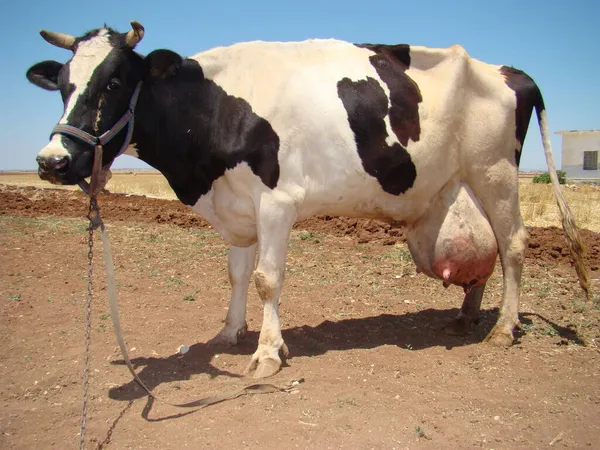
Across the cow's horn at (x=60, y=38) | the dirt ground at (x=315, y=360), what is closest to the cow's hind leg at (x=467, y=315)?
the dirt ground at (x=315, y=360)

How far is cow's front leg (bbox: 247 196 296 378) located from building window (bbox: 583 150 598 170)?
42.5 meters

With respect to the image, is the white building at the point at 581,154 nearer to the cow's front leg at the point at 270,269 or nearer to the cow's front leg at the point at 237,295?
the cow's front leg at the point at 237,295

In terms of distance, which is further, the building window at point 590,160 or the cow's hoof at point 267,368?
the building window at point 590,160

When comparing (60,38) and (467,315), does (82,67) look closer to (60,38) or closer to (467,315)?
(60,38)

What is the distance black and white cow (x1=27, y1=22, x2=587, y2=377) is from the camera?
4363mm

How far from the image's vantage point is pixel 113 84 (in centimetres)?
421

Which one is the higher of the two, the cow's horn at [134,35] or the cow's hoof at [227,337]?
the cow's horn at [134,35]

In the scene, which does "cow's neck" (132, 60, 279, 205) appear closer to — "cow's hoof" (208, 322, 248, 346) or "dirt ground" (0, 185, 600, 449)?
"cow's hoof" (208, 322, 248, 346)

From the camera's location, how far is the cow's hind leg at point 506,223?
5332 millimetres

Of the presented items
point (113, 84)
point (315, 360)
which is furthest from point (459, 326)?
point (113, 84)

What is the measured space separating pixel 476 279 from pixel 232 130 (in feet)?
9.28

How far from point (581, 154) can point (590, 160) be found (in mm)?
771

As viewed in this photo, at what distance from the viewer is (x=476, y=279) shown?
5.47 meters

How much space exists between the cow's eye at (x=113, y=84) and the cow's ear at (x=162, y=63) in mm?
354
